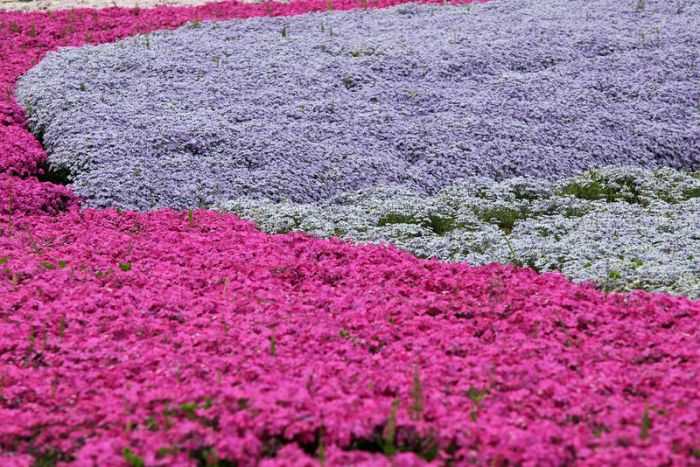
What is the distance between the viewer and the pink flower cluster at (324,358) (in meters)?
4.37

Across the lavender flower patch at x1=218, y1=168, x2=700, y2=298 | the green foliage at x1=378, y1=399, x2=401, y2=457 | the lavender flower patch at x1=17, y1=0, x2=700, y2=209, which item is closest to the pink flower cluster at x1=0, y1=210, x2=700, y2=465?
the green foliage at x1=378, y1=399, x2=401, y2=457

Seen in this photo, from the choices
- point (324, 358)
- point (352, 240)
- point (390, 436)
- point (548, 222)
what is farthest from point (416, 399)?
point (548, 222)

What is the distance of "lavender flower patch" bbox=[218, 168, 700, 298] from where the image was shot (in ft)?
23.5

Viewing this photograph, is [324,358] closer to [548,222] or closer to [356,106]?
[548,222]

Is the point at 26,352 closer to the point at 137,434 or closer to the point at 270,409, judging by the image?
the point at 137,434

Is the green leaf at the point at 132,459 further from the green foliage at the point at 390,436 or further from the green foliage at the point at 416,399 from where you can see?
the green foliage at the point at 416,399

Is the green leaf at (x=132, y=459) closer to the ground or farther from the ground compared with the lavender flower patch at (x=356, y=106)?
closer to the ground

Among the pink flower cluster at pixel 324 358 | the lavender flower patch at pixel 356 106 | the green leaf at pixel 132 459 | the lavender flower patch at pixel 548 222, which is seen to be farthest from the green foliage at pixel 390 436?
the lavender flower patch at pixel 356 106

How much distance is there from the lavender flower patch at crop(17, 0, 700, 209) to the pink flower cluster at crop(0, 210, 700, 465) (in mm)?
2071

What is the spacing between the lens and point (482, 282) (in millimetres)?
6797

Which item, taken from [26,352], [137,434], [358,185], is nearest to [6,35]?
[358,185]

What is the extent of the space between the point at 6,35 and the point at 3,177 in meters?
7.30

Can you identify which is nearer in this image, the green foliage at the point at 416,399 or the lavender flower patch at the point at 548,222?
the green foliage at the point at 416,399

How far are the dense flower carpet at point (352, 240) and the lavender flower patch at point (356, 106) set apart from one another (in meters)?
0.04
